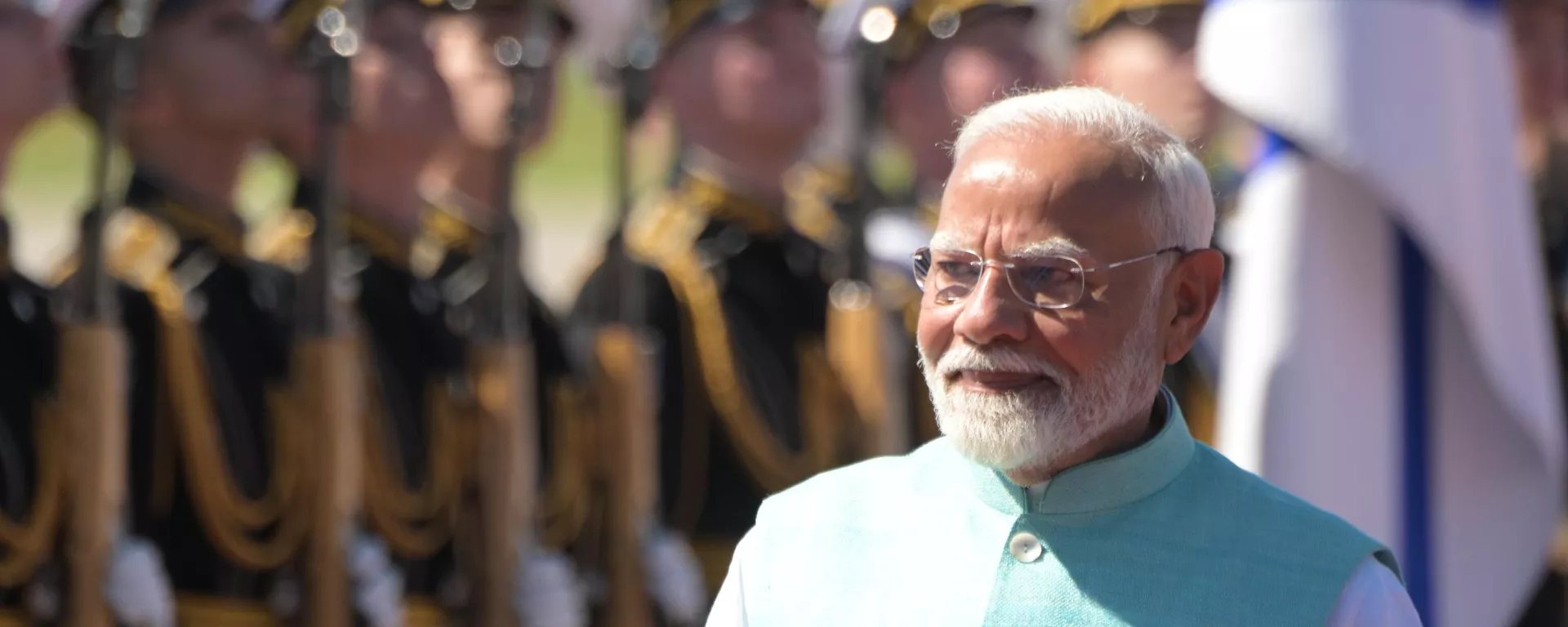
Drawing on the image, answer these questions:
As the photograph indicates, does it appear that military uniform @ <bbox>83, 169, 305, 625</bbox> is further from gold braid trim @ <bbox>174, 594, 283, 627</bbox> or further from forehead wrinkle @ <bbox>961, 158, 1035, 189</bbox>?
forehead wrinkle @ <bbox>961, 158, 1035, 189</bbox>

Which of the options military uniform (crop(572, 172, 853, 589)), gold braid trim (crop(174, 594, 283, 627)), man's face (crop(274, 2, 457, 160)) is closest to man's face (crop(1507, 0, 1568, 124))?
military uniform (crop(572, 172, 853, 589))

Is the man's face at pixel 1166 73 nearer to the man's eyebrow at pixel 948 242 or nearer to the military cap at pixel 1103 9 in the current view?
the military cap at pixel 1103 9

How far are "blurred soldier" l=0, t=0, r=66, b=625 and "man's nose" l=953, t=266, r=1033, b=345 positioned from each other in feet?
7.46

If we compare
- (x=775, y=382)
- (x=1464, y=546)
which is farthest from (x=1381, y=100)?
(x=775, y=382)

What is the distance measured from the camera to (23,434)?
12.7ft

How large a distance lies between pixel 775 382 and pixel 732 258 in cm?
28

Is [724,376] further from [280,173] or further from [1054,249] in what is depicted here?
[280,173]

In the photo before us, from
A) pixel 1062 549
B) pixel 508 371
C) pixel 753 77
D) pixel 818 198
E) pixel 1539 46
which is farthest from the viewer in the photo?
pixel 818 198

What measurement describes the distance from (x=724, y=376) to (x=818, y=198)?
77 centimetres

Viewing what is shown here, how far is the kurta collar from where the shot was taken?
205cm

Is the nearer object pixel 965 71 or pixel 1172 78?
pixel 1172 78

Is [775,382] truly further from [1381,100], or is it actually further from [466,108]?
[1381,100]

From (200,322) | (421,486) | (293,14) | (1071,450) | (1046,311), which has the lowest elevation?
(421,486)

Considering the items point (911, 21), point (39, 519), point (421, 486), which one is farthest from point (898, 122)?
point (39, 519)
